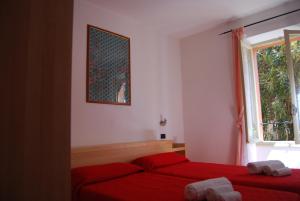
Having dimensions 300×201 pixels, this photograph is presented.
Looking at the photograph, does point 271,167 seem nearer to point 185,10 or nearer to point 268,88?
point 268,88

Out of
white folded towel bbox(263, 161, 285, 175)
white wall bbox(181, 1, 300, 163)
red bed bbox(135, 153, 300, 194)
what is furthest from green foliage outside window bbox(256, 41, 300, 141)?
white folded towel bbox(263, 161, 285, 175)

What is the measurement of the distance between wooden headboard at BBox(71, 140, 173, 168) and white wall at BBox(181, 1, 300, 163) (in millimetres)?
730

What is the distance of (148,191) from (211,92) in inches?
95.2

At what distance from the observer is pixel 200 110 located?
3906 mm

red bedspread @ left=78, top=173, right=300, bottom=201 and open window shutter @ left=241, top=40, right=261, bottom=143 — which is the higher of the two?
open window shutter @ left=241, top=40, right=261, bottom=143

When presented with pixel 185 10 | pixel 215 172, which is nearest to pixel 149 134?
pixel 215 172

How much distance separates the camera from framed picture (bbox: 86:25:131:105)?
9.32 feet

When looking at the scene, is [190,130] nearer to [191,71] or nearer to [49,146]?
[191,71]

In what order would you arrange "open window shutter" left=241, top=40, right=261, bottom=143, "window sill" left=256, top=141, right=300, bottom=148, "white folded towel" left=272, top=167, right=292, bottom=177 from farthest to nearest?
"open window shutter" left=241, top=40, right=261, bottom=143 < "window sill" left=256, top=141, right=300, bottom=148 < "white folded towel" left=272, top=167, right=292, bottom=177

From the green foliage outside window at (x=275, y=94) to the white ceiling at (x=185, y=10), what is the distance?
832 mm

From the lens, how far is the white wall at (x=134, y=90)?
272 centimetres

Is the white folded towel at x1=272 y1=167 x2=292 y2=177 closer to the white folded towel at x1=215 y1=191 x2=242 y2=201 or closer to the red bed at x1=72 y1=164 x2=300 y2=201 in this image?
the red bed at x1=72 y1=164 x2=300 y2=201

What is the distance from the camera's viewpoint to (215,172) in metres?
2.36

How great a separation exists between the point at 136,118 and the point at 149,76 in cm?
72
